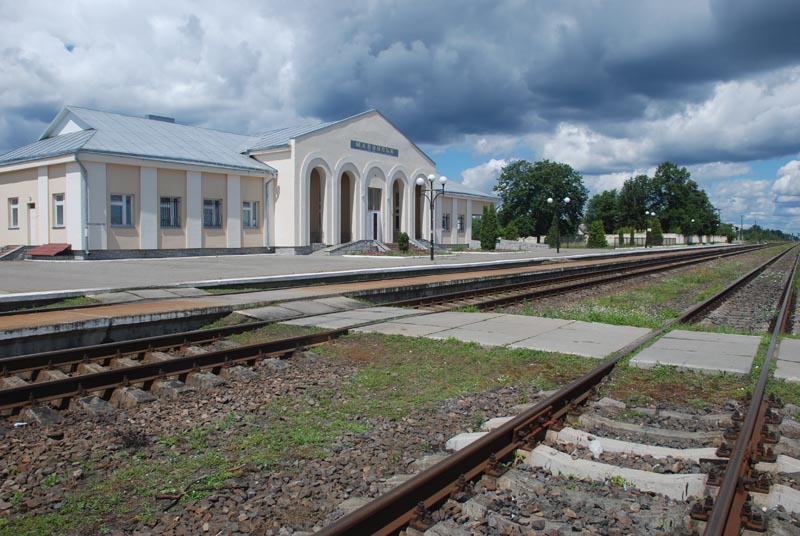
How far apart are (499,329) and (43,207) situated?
1078 inches

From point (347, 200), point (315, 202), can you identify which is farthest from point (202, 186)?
point (347, 200)

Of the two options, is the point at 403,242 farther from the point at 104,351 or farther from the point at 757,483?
the point at 757,483

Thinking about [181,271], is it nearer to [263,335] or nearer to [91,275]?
[91,275]

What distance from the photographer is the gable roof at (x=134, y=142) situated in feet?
99.7

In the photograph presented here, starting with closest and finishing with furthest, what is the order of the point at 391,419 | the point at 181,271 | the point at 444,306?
the point at 391,419, the point at 444,306, the point at 181,271

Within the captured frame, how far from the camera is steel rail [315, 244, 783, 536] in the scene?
3448 mm

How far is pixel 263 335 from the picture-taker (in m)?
10.3

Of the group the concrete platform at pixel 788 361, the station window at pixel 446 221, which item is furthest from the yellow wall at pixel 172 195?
the concrete platform at pixel 788 361

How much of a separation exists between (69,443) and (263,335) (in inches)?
202

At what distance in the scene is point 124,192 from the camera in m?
30.3

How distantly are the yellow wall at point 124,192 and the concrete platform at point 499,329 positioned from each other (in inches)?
816

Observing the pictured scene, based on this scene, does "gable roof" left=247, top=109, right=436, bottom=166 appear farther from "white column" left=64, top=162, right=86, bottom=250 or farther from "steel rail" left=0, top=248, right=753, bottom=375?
"steel rail" left=0, top=248, right=753, bottom=375

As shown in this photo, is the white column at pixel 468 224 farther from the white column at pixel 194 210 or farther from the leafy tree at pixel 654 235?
the leafy tree at pixel 654 235

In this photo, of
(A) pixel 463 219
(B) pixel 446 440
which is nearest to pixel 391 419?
(B) pixel 446 440
